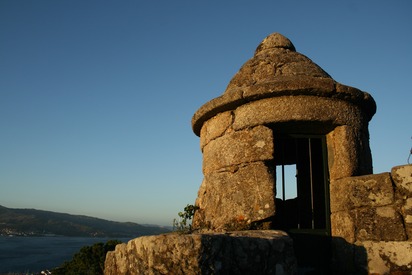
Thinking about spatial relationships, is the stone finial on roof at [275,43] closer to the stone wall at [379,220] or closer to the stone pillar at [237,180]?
the stone pillar at [237,180]

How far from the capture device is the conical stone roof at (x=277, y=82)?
384 centimetres

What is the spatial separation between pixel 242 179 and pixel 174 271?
183 centimetres

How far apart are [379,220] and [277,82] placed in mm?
1756

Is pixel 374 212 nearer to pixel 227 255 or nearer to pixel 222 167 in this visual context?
pixel 222 167

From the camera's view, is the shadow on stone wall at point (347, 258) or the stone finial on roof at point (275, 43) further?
the stone finial on roof at point (275, 43)

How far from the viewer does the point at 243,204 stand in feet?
12.2

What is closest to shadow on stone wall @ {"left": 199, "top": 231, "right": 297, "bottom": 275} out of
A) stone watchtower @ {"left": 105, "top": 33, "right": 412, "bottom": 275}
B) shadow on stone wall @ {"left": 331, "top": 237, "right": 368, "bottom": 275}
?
stone watchtower @ {"left": 105, "top": 33, "right": 412, "bottom": 275}

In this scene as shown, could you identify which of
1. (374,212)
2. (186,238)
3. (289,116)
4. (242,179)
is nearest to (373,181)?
(374,212)

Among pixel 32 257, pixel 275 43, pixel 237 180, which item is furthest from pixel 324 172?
pixel 32 257

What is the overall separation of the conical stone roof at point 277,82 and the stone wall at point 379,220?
40.7 inches

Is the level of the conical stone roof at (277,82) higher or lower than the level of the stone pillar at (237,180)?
higher

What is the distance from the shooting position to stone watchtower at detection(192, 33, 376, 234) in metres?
3.74

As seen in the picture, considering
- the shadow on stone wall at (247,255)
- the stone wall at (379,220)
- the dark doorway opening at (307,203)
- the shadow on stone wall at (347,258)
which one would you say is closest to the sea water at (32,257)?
the dark doorway opening at (307,203)

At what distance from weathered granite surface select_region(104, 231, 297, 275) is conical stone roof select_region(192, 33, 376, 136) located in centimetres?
178
